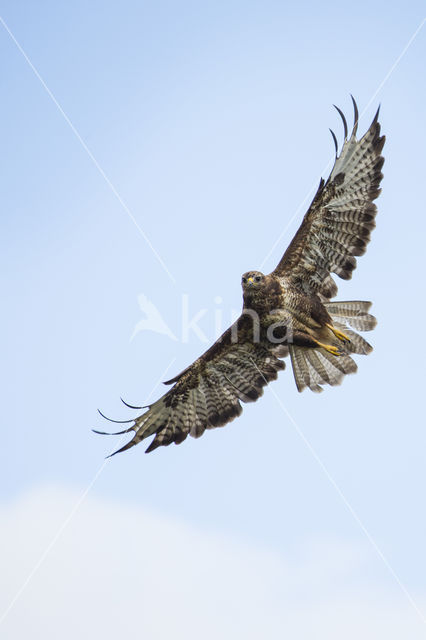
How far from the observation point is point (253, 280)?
11.7 meters

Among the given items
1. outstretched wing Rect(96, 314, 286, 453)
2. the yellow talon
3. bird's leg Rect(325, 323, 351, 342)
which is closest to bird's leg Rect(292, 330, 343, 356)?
the yellow talon

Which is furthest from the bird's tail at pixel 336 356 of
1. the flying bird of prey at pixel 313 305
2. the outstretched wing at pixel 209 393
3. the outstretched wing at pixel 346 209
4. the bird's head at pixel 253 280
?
the bird's head at pixel 253 280

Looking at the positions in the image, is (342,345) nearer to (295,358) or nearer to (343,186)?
(295,358)

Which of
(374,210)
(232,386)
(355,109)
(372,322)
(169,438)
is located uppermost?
(355,109)

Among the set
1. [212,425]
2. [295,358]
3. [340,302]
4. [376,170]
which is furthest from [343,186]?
[212,425]

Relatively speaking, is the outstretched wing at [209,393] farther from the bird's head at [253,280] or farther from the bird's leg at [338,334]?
the bird's head at [253,280]

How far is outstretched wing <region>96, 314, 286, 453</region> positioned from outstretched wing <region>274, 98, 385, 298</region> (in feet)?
4.58

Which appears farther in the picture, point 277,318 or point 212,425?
point 212,425

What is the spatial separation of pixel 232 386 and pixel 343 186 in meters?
3.04

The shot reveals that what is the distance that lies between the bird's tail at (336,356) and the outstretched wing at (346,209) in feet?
1.77

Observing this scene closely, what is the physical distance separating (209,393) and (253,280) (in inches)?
82.6

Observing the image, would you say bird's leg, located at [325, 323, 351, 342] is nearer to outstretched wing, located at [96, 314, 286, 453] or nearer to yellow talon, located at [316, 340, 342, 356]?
yellow talon, located at [316, 340, 342, 356]

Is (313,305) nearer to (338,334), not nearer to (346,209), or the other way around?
(338,334)

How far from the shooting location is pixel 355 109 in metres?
12.0
